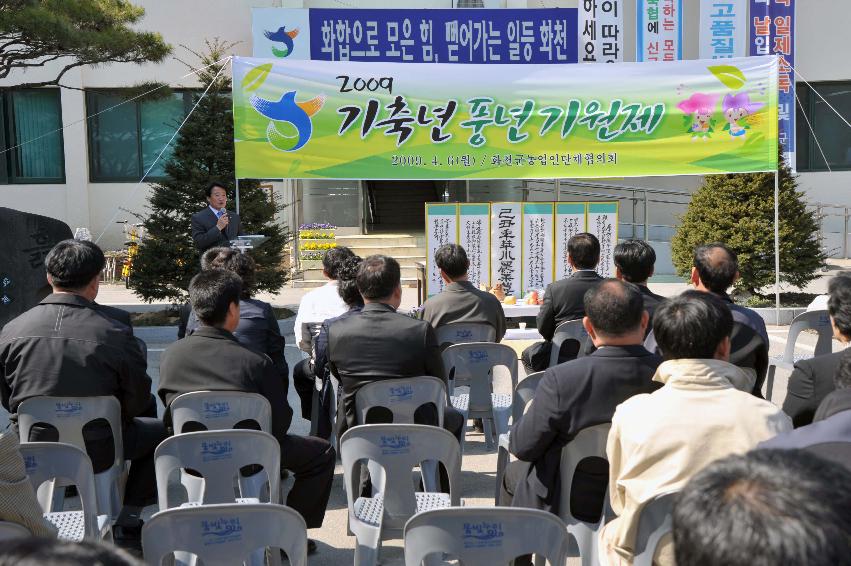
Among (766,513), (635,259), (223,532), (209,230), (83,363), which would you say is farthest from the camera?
(209,230)

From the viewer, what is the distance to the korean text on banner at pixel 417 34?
49.2 feet

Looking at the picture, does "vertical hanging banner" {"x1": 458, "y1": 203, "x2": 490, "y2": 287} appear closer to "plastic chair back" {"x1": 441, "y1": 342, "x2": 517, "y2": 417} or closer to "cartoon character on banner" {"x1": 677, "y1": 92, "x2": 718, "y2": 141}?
"cartoon character on banner" {"x1": 677, "y1": 92, "x2": 718, "y2": 141}

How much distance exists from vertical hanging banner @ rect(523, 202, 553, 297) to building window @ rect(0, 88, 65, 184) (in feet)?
38.2

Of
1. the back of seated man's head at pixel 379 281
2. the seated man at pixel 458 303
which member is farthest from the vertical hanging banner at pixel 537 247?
the back of seated man's head at pixel 379 281

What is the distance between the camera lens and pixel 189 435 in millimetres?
3434

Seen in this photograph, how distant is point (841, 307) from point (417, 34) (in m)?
12.7

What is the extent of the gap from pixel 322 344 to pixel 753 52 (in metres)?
13.5

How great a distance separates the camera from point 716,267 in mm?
4926

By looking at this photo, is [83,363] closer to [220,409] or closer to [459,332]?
[220,409]

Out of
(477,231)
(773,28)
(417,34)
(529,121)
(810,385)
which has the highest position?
(773,28)

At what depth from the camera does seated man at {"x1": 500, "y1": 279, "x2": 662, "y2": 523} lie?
128 inches

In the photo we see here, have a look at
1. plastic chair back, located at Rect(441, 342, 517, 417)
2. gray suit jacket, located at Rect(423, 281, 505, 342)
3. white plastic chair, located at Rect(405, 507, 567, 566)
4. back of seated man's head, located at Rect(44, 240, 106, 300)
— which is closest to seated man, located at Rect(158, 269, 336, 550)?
back of seated man's head, located at Rect(44, 240, 106, 300)

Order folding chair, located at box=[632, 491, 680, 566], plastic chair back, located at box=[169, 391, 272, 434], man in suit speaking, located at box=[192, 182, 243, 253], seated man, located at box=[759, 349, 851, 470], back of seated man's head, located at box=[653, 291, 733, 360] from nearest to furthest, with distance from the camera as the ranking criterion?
seated man, located at box=[759, 349, 851, 470] → folding chair, located at box=[632, 491, 680, 566] → back of seated man's head, located at box=[653, 291, 733, 360] → plastic chair back, located at box=[169, 391, 272, 434] → man in suit speaking, located at box=[192, 182, 243, 253]

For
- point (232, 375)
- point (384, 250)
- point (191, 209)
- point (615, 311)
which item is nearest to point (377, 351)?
point (232, 375)
